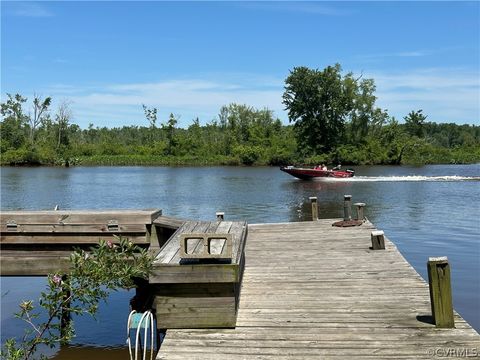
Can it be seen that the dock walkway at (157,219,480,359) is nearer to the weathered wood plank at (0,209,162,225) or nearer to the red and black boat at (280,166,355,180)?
the weathered wood plank at (0,209,162,225)

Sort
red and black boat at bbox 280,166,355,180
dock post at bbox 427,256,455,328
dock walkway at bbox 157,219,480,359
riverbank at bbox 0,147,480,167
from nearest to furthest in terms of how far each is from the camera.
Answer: dock walkway at bbox 157,219,480,359 → dock post at bbox 427,256,455,328 → red and black boat at bbox 280,166,355,180 → riverbank at bbox 0,147,480,167

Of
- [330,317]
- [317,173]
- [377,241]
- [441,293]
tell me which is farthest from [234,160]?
[441,293]

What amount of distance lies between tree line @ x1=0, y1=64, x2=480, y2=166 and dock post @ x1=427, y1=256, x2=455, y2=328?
75326 mm

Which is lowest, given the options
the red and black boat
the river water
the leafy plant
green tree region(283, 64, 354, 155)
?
the river water

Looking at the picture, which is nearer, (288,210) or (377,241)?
(377,241)

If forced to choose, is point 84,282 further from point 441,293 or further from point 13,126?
point 13,126

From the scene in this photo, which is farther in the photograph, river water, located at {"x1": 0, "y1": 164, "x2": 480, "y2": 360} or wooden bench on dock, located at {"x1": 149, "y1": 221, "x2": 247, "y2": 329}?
river water, located at {"x1": 0, "y1": 164, "x2": 480, "y2": 360}

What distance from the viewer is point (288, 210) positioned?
26672mm

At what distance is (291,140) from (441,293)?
86106 millimetres

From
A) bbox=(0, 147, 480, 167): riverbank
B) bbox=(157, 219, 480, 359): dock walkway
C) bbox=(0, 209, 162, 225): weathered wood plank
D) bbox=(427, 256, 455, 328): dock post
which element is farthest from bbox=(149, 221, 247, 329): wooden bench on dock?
bbox=(0, 147, 480, 167): riverbank

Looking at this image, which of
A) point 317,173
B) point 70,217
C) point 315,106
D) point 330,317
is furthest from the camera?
point 315,106

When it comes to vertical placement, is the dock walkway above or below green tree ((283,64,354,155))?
below

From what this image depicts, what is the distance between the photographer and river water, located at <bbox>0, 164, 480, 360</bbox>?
9.34 meters

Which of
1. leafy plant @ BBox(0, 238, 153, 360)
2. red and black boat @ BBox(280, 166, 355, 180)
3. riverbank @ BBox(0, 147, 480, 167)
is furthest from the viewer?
riverbank @ BBox(0, 147, 480, 167)
